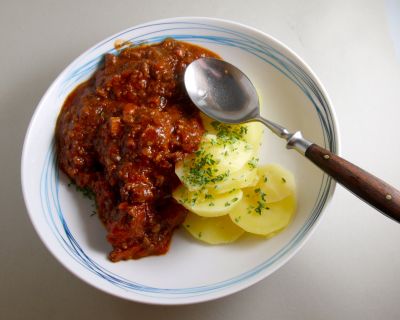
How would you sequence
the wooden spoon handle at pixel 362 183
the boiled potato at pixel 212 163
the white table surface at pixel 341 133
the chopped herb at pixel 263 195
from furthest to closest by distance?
the white table surface at pixel 341 133
the chopped herb at pixel 263 195
the boiled potato at pixel 212 163
the wooden spoon handle at pixel 362 183

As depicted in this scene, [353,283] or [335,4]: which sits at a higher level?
[335,4]

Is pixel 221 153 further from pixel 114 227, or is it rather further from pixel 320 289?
pixel 320 289

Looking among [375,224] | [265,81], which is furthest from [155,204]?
[375,224]

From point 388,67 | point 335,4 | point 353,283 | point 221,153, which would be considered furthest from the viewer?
point 335,4

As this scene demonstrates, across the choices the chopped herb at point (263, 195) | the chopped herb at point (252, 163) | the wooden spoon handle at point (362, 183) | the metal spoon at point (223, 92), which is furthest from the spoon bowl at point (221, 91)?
the wooden spoon handle at point (362, 183)

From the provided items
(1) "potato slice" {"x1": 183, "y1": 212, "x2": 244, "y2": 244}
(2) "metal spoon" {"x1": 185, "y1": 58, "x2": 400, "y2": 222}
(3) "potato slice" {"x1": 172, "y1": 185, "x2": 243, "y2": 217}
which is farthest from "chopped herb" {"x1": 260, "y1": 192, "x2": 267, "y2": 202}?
(2) "metal spoon" {"x1": 185, "y1": 58, "x2": 400, "y2": 222}

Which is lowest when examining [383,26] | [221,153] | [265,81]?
[221,153]

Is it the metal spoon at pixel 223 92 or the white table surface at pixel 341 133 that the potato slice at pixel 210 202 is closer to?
the metal spoon at pixel 223 92
